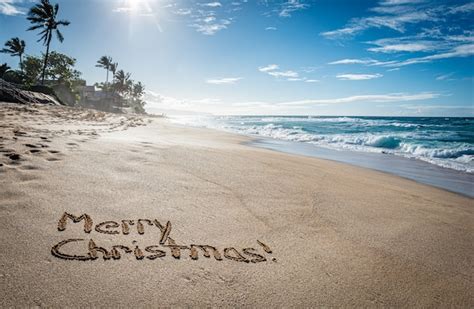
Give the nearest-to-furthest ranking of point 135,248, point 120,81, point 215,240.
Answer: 1. point 135,248
2. point 215,240
3. point 120,81

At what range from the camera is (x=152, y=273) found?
1686mm

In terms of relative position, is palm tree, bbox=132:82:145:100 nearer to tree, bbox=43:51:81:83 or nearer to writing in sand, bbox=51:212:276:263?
tree, bbox=43:51:81:83

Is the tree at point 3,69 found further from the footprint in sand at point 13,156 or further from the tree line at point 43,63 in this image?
the footprint in sand at point 13,156

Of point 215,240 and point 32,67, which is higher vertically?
point 32,67

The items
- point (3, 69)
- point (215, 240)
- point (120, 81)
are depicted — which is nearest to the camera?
point (215, 240)

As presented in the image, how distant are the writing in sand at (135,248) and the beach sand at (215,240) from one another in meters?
0.02

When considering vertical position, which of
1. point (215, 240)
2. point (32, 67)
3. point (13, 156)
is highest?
point (32, 67)

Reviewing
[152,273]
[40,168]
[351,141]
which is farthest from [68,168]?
[351,141]

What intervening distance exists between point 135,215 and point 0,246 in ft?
3.10

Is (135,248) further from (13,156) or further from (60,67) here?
(60,67)

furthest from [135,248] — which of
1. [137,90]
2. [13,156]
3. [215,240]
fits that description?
[137,90]

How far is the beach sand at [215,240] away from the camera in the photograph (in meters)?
1.58

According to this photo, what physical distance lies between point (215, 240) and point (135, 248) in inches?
25.4

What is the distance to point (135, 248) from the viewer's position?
1.92 meters
